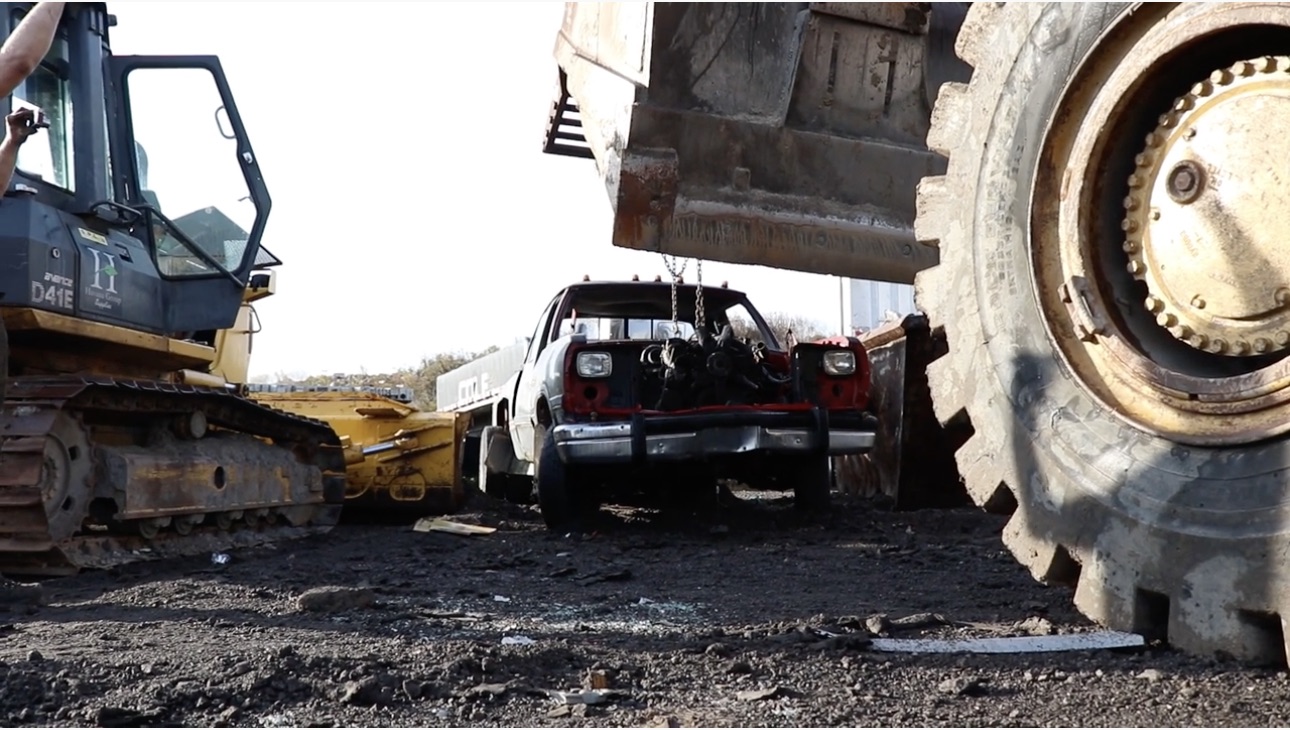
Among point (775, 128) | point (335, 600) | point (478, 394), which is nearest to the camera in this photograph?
point (335, 600)

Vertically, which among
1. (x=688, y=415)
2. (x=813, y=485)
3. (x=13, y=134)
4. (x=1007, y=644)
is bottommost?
(x=1007, y=644)

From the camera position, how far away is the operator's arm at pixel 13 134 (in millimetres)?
3705

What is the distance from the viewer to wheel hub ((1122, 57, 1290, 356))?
2.29m

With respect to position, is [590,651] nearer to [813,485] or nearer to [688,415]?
[688,415]

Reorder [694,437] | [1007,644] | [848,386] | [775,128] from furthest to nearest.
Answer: [848,386] → [694,437] → [775,128] → [1007,644]

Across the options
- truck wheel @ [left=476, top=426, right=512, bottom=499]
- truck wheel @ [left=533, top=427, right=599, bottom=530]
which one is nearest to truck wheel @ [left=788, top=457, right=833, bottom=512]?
truck wheel @ [left=533, top=427, right=599, bottom=530]

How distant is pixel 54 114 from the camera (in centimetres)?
607

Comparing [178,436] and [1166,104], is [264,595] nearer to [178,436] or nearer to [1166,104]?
[178,436]

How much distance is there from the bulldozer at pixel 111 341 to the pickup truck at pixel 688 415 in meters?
1.86

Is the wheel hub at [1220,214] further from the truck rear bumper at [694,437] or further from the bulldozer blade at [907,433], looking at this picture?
the truck rear bumper at [694,437]

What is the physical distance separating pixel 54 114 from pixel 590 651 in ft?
14.8

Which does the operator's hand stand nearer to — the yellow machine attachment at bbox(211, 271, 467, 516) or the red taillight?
the red taillight

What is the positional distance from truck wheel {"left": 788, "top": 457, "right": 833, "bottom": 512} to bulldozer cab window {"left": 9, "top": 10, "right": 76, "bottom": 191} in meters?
4.43

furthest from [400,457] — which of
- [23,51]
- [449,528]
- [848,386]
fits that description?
[23,51]
